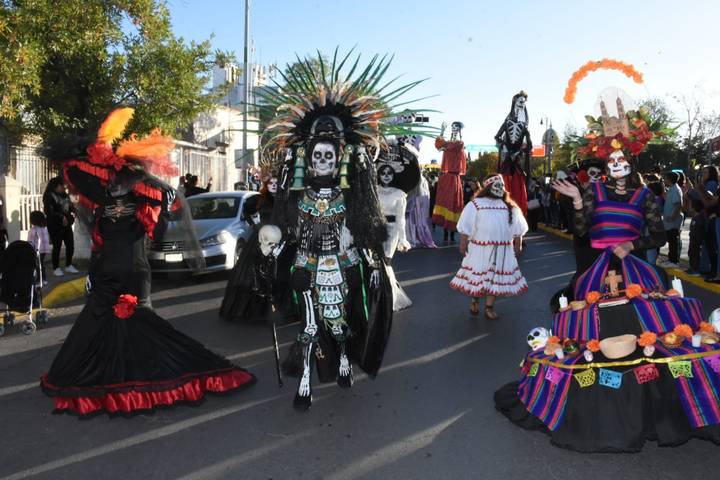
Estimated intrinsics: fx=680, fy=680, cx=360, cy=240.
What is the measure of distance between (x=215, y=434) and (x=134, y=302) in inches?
52.2

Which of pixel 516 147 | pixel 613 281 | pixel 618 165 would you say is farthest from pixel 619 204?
pixel 516 147

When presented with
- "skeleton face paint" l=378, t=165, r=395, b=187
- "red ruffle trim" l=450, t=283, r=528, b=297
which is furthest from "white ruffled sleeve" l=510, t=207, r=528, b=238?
"skeleton face paint" l=378, t=165, r=395, b=187

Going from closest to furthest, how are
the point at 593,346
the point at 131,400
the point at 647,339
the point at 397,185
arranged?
the point at 647,339 < the point at 593,346 < the point at 131,400 < the point at 397,185

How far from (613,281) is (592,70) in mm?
1953

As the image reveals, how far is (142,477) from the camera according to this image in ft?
13.4

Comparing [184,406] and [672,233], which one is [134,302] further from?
[672,233]

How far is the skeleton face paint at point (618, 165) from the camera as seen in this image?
541cm

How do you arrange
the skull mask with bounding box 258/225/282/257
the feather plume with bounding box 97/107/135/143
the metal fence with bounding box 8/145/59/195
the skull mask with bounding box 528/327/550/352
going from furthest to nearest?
1. the metal fence with bounding box 8/145/59/195
2. the feather plume with bounding box 97/107/135/143
3. the skull mask with bounding box 258/225/282/257
4. the skull mask with bounding box 528/327/550/352

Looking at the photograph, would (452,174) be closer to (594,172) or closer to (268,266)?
(594,172)

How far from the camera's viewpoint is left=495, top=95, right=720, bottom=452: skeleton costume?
14.0 feet

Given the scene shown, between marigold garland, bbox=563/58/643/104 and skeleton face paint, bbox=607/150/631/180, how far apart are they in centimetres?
65

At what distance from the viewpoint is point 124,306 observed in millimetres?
5348

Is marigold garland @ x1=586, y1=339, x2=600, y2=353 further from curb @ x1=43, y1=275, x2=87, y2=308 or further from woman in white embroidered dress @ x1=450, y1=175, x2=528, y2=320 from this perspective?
curb @ x1=43, y1=275, x2=87, y2=308

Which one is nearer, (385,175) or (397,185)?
(385,175)
